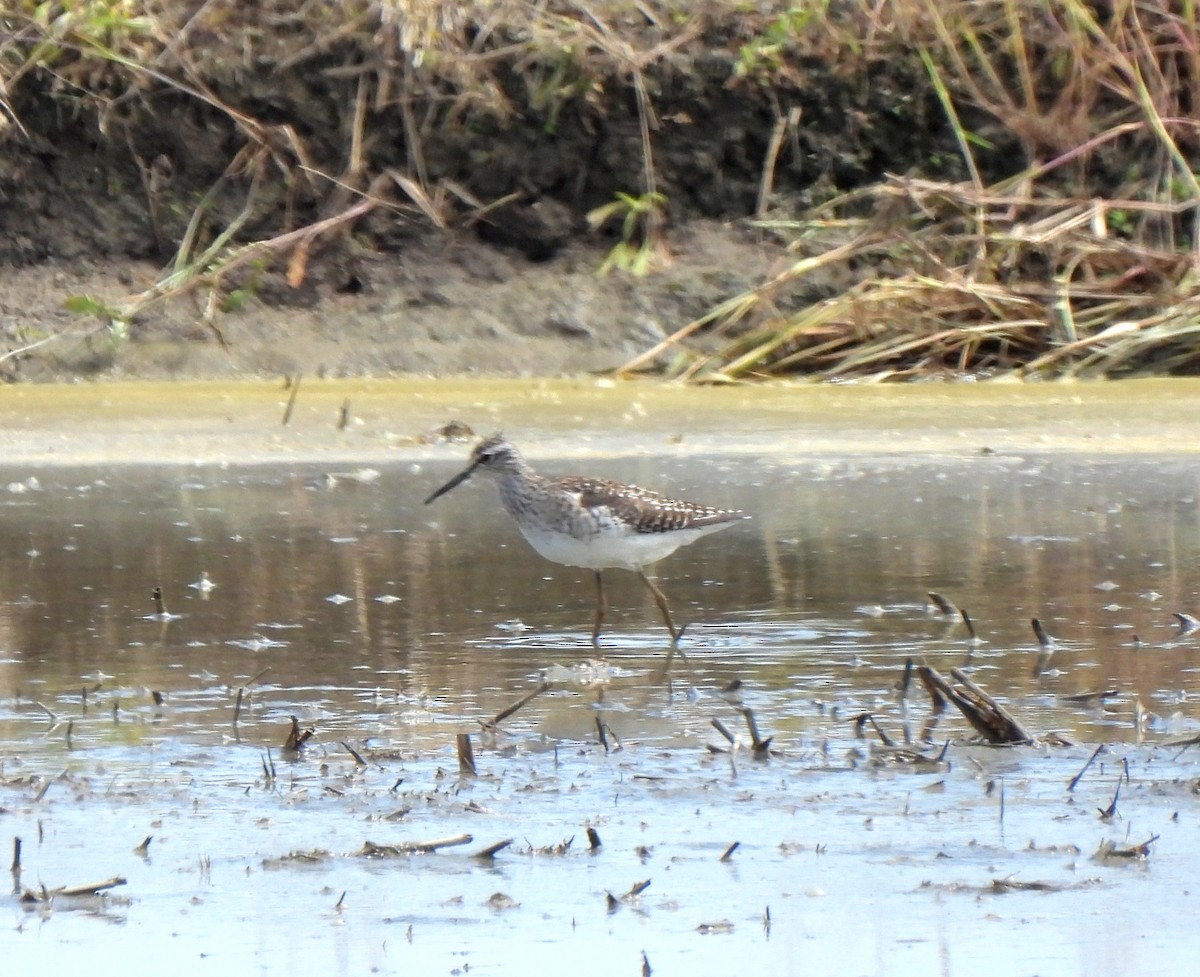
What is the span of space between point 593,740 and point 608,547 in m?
1.58

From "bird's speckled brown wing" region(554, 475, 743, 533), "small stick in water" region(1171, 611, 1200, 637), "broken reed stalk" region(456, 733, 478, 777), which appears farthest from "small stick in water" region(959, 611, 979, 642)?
"broken reed stalk" region(456, 733, 478, 777)

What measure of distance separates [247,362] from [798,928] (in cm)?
938

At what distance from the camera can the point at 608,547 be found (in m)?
6.43

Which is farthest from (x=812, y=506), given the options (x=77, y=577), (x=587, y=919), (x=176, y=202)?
(x=176, y=202)

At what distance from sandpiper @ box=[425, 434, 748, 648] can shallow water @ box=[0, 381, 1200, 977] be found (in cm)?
21

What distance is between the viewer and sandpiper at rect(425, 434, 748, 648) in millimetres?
6438

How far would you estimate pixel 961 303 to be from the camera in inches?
488

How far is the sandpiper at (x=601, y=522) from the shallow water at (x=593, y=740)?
0.21 meters

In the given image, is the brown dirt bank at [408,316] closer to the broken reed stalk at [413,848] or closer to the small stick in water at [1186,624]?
the small stick in water at [1186,624]

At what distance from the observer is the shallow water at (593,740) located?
3594mm

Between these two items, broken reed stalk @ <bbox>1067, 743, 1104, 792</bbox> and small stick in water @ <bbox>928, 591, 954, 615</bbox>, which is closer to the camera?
broken reed stalk @ <bbox>1067, 743, 1104, 792</bbox>

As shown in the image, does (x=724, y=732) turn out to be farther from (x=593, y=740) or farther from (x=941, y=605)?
(x=941, y=605)

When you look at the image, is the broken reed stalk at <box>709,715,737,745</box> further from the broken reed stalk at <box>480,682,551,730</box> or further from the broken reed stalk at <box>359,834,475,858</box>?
the broken reed stalk at <box>359,834,475,858</box>

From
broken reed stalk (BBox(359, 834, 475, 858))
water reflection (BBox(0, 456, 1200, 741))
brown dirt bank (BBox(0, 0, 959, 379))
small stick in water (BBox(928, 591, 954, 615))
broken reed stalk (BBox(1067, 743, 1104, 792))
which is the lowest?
water reflection (BBox(0, 456, 1200, 741))
